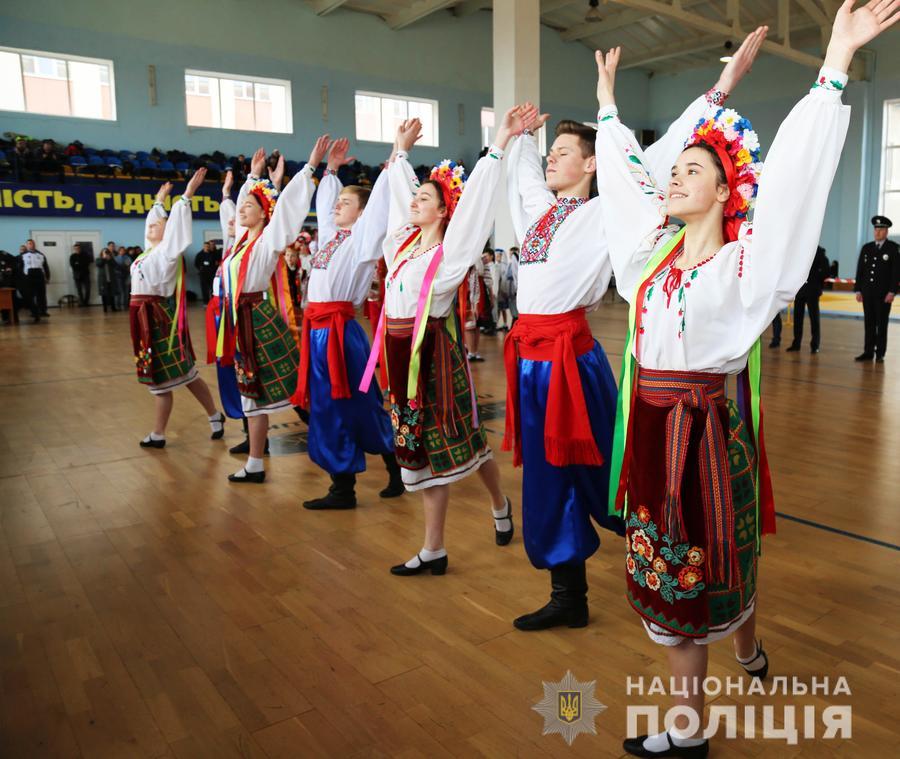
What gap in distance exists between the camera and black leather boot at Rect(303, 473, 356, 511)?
3.35 m

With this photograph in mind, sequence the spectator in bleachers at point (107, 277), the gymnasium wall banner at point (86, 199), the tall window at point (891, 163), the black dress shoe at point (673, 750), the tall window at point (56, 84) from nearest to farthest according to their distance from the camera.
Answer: the black dress shoe at point (673, 750)
the tall window at point (56, 84)
the gymnasium wall banner at point (86, 199)
the spectator in bleachers at point (107, 277)
the tall window at point (891, 163)

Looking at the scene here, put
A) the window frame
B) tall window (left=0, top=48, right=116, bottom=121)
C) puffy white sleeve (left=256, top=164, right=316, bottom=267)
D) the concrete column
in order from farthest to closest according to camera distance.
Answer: the window frame, tall window (left=0, top=48, right=116, bottom=121), the concrete column, puffy white sleeve (left=256, top=164, right=316, bottom=267)

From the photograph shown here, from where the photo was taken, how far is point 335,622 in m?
2.31

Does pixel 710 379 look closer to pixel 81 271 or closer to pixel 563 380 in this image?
pixel 563 380

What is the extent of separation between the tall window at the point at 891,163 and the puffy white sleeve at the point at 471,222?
17.3 metres

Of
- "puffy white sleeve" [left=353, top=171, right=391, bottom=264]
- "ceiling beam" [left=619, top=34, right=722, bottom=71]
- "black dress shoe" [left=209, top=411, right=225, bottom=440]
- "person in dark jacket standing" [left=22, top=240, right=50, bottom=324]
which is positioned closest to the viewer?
"puffy white sleeve" [left=353, top=171, right=391, bottom=264]

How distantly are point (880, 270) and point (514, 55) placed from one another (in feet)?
19.3

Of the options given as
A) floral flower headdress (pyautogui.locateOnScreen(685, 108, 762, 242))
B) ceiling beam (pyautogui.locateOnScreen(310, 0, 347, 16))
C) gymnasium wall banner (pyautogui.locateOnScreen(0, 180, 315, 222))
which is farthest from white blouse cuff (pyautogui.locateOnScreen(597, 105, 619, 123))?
ceiling beam (pyautogui.locateOnScreen(310, 0, 347, 16))

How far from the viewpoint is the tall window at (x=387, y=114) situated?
16.7 meters

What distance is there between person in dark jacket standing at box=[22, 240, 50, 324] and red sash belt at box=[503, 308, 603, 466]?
1181cm

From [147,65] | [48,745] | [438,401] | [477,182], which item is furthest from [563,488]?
[147,65]

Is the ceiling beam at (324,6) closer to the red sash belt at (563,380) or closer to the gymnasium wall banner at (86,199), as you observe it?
the gymnasium wall banner at (86,199)

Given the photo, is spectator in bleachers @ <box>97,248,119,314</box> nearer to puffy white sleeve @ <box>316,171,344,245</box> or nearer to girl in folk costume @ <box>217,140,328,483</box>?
girl in folk costume @ <box>217,140,328,483</box>

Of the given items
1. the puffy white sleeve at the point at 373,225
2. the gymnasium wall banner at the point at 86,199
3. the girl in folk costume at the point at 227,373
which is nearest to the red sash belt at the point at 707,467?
the puffy white sleeve at the point at 373,225
